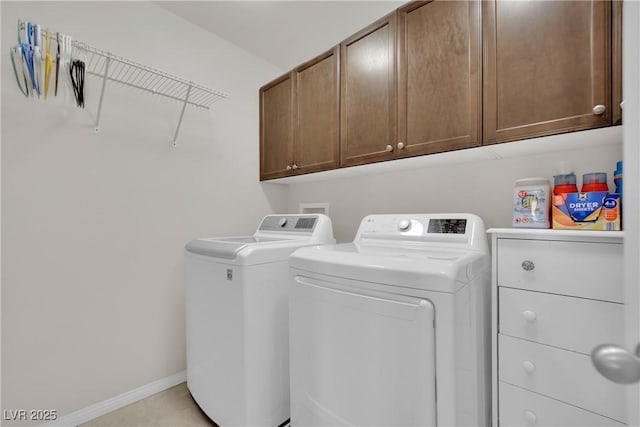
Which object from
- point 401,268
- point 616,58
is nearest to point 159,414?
point 401,268

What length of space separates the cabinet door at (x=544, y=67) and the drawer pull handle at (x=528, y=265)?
509 millimetres

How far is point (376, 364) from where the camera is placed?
1.00m

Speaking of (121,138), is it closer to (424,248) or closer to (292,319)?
(292,319)

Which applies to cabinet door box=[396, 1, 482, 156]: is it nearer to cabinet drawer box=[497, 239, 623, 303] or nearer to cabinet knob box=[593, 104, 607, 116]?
cabinet knob box=[593, 104, 607, 116]

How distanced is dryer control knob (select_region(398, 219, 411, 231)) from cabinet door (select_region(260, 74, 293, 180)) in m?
1.01

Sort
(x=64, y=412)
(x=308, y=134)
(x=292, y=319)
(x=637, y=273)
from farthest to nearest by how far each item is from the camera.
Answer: (x=308, y=134)
(x=64, y=412)
(x=292, y=319)
(x=637, y=273)

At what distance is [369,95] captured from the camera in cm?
170

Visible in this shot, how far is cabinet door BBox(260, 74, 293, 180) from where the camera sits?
7.30 ft

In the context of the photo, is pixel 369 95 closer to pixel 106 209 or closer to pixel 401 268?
pixel 401 268

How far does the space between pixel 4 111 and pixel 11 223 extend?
0.56m

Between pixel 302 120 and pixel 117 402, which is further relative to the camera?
pixel 302 120

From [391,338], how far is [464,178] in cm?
114

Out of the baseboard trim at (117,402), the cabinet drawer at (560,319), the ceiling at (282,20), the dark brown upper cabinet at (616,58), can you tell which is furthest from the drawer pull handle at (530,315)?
the baseboard trim at (117,402)

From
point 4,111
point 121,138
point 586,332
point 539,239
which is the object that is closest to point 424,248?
point 539,239
